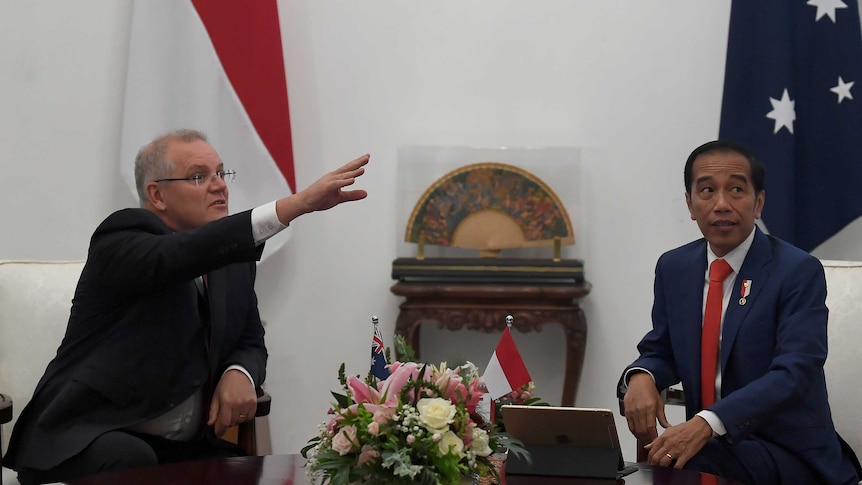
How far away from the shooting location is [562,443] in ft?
6.93

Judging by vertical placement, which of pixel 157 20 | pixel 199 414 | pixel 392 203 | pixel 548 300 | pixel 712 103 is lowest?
pixel 199 414

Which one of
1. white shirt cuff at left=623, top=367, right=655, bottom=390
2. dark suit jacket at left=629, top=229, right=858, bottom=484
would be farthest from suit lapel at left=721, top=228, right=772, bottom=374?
white shirt cuff at left=623, top=367, right=655, bottom=390

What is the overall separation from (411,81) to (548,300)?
110 centimetres

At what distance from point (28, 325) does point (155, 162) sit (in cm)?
76

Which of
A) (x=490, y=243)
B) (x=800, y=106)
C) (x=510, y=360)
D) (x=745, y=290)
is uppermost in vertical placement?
(x=800, y=106)

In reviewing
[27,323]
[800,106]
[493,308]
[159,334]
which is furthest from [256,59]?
[800,106]

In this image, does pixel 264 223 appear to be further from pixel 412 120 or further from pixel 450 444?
pixel 412 120

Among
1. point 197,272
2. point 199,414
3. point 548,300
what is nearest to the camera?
point 197,272

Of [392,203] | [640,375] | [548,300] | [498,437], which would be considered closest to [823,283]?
[640,375]

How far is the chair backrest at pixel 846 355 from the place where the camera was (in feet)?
9.45

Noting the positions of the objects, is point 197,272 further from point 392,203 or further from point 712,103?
point 712,103

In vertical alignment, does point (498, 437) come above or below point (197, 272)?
below

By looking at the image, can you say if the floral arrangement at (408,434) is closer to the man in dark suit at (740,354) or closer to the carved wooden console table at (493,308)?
the man in dark suit at (740,354)

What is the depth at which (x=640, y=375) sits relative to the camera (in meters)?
2.71
